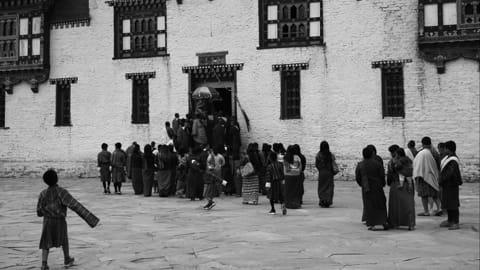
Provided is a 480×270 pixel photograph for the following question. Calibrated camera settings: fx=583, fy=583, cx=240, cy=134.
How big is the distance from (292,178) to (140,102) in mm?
12316

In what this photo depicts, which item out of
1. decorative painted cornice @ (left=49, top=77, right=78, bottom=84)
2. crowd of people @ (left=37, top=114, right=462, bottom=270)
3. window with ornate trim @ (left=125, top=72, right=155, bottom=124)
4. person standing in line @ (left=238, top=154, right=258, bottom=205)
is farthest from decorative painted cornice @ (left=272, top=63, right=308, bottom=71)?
decorative painted cornice @ (left=49, top=77, right=78, bottom=84)

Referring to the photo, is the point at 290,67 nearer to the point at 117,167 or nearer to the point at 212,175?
the point at 117,167

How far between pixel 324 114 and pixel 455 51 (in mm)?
5209

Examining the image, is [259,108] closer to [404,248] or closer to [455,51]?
[455,51]

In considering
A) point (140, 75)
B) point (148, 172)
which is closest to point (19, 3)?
point (140, 75)

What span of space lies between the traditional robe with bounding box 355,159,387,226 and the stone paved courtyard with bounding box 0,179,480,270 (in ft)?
1.13

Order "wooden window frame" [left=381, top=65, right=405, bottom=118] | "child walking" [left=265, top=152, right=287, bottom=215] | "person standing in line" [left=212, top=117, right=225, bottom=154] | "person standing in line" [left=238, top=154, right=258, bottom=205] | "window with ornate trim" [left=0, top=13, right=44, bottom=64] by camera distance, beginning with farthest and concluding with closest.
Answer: "window with ornate trim" [left=0, top=13, right=44, bottom=64], "wooden window frame" [left=381, top=65, right=405, bottom=118], "person standing in line" [left=212, top=117, right=225, bottom=154], "person standing in line" [left=238, top=154, right=258, bottom=205], "child walking" [left=265, top=152, right=287, bottom=215]

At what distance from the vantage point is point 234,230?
1107 centimetres

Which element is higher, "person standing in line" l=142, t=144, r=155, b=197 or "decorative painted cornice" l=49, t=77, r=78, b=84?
"decorative painted cornice" l=49, t=77, r=78, b=84

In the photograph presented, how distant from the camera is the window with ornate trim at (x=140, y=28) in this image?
81.5 ft

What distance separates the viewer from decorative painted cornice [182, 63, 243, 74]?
2355 centimetres

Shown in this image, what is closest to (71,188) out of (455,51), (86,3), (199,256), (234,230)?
(86,3)

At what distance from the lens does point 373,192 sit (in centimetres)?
1120

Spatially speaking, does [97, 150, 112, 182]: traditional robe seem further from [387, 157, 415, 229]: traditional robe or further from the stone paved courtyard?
[387, 157, 415, 229]: traditional robe
